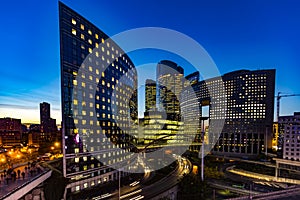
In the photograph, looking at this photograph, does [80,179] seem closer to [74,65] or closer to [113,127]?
[113,127]

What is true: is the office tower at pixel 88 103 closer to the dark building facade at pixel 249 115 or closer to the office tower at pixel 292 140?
the office tower at pixel 292 140

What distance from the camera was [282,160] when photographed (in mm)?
50250

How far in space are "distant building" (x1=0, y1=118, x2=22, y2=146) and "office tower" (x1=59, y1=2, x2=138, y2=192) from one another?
2888 inches

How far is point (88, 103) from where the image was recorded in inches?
1471

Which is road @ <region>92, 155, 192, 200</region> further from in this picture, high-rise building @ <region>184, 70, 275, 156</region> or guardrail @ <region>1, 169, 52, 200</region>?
high-rise building @ <region>184, 70, 275, 156</region>

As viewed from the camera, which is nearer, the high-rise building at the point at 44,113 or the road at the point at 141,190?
the road at the point at 141,190

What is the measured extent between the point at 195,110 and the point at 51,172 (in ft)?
364

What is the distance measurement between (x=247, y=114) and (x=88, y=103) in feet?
264

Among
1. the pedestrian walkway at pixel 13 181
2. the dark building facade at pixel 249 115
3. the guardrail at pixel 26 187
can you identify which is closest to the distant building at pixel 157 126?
the dark building facade at pixel 249 115

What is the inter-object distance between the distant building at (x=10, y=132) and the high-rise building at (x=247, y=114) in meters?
100

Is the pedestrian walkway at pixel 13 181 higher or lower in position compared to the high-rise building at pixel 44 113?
higher

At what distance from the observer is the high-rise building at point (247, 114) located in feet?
261

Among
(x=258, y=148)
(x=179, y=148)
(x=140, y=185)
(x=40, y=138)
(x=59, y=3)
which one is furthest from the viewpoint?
(x=179, y=148)

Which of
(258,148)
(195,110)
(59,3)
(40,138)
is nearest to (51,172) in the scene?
(59,3)
